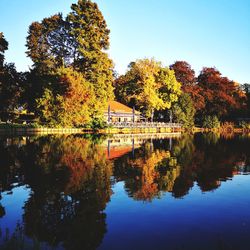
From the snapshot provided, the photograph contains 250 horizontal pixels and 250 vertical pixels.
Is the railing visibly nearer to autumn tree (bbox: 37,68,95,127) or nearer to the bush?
autumn tree (bbox: 37,68,95,127)

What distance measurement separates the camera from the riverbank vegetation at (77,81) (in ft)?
147

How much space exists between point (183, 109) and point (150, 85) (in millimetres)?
13087

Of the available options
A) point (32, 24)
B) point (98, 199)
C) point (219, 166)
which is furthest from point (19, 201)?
point (32, 24)

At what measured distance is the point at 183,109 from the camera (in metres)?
69.1

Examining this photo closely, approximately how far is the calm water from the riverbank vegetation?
87.2ft

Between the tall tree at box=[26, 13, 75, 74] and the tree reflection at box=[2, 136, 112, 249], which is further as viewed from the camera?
the tall tree at box=[26, 13, 75, 74]

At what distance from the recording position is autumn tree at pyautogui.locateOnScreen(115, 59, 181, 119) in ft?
196

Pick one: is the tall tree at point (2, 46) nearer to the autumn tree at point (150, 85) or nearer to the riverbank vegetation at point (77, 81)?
the riverbank vegetation at point (77, 81)

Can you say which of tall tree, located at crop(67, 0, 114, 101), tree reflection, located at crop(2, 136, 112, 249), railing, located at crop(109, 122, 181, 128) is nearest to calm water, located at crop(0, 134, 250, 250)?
tree reflection, located at crop(2, 136, 112, 249)

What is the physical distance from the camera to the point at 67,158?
66.0 feet

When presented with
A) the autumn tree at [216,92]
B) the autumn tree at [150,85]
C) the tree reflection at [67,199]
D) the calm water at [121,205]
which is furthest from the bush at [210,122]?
the tree reflection at [67,199]

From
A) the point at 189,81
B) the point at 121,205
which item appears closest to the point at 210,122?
the point at 189,81

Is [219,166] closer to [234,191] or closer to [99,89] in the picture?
[234,191]

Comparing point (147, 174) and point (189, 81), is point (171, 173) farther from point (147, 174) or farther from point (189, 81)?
point (189, 81)
